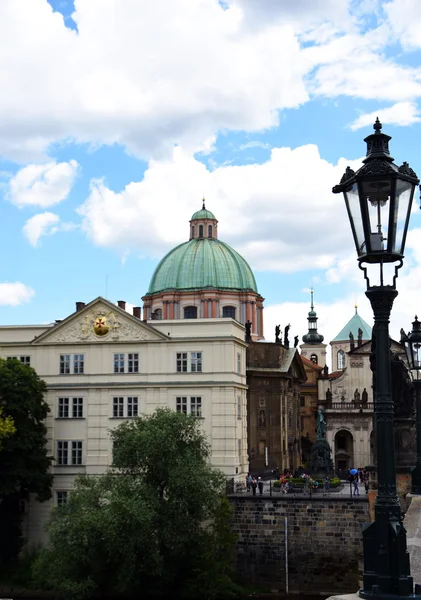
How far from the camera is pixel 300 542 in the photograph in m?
44.5

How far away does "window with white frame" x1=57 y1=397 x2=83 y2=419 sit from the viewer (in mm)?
50594

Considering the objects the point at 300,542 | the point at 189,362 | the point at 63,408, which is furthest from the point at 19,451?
the point at 300,542

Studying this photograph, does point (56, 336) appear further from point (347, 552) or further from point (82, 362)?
point (347, 552)

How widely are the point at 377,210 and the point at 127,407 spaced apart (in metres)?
42.7

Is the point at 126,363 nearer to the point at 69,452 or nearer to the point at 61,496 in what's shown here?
the point at 69,452

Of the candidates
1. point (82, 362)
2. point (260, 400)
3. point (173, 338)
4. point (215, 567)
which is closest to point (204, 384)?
point (173, 338)

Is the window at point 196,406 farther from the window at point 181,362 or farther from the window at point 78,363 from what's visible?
the window at point 78,363

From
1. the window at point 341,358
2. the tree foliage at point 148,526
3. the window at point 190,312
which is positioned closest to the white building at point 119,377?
the tree foliage at point 148,526

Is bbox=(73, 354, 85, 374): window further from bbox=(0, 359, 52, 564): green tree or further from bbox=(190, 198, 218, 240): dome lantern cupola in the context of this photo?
bbox=(190, 198, 218, 240): dome lantern cupola

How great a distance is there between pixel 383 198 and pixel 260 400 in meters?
59.3

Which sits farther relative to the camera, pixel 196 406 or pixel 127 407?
pixel 127 407

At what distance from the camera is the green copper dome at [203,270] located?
77125 millimetres

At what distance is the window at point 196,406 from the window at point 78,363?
7426mm

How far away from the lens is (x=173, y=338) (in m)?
50.4
